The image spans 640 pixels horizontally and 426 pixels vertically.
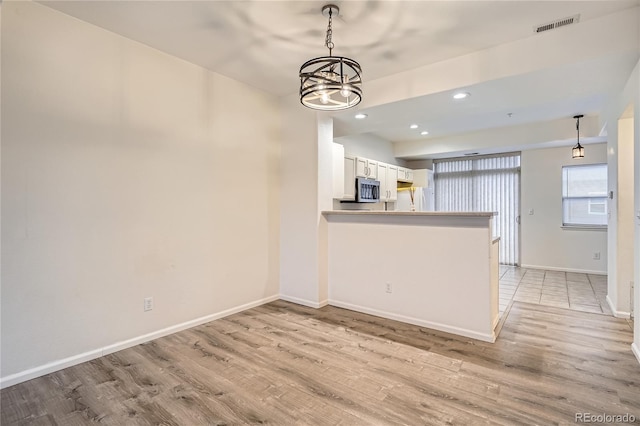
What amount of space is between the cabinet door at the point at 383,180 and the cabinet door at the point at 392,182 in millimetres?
78

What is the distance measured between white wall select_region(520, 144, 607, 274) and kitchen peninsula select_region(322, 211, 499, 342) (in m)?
4.01

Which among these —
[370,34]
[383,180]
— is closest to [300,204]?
[370,34]

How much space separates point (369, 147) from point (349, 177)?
1568 mm

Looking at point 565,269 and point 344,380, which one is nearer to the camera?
point 344,380

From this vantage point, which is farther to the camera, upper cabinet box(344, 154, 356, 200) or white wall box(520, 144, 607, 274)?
white wall box(520, 144, 607, 274)

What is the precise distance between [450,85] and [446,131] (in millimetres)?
3341

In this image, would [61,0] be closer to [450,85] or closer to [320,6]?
[320,6]

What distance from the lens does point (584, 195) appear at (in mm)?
6137

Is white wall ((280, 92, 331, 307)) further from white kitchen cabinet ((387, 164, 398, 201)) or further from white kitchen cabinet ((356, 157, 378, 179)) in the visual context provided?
white kitchen cabinet ((387, 164, 398, 201))

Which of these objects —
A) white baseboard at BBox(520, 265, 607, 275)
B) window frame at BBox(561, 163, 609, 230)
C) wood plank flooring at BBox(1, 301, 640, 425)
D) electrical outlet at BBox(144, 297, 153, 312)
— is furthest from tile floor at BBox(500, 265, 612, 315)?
electrical outlet at BBox(144, 297, 153, 312)

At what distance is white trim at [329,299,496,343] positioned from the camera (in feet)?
9.89

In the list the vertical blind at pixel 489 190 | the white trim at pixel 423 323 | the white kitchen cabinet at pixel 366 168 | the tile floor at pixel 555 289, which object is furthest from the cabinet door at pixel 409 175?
the white trim at pixel 423 323

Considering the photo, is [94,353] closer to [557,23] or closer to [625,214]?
[557,23]

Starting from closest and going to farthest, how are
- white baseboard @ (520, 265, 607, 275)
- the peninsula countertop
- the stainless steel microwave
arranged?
the peninsula countertop
the stainless steel microwave
white baseboard @ (520, 265, 607, 275)
